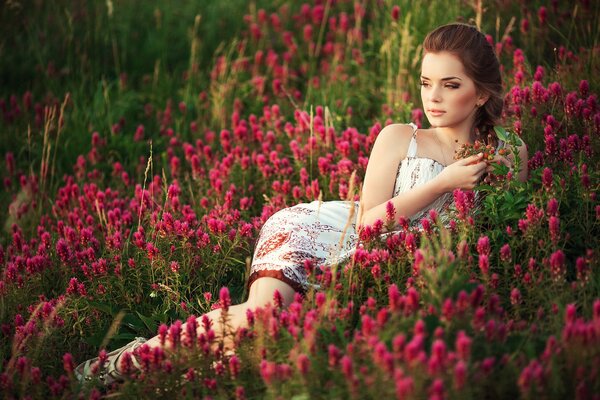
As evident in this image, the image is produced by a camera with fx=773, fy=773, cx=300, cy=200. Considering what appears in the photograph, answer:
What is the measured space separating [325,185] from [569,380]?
262 centimetres

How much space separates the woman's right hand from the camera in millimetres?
3824

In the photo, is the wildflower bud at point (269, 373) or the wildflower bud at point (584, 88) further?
the wildflower bud at point (584, 88)

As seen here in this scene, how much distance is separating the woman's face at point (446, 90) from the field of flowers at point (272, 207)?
1.59 feet

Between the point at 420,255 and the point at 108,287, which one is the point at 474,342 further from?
the point at 108,287

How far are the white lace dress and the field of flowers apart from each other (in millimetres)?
142

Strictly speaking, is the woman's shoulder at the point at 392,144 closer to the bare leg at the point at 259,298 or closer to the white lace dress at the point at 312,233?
the white lace dress at the point at 312,233

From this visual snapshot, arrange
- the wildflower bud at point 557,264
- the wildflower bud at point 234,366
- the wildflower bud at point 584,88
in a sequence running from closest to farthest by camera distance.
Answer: the wildflower bud at point 234,366
the wildflower bud at point 557,264
the wildflower bud at point 584,88

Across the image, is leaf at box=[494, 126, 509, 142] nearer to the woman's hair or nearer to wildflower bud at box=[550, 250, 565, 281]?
the woman's hair

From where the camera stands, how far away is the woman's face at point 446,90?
13.0 ft

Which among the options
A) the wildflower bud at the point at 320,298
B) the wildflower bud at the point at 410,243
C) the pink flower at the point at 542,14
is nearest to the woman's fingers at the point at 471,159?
the wildflower bud at the point at 410,243

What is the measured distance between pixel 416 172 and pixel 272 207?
3.51ft

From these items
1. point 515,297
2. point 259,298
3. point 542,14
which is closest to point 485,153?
point 515,297

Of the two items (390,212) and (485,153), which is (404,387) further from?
(485,153)

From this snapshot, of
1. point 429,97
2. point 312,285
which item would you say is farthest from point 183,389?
point 429,97
